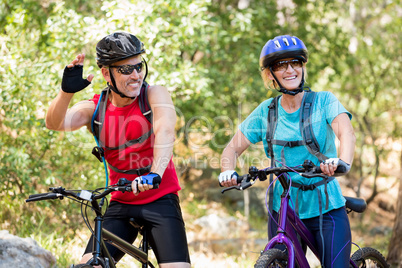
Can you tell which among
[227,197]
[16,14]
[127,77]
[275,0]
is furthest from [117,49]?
[227,197]

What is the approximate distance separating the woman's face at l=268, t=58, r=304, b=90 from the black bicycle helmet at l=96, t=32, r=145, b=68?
109 centimetres

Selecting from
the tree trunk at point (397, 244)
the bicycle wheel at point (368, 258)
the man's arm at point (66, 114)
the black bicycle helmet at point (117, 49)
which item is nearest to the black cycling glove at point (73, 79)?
the man's arm at point (66, 114)

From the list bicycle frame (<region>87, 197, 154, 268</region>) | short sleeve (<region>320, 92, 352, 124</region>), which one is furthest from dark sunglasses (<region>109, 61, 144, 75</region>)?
short sleeve (<region>320, 92, 352, 124</region>)

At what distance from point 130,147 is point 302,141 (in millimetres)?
1231

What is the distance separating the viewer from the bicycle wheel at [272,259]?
10.9 feet

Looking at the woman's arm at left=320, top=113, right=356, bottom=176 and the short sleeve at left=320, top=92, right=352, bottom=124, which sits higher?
the short sleeve at left=320, top=92, right=352, bottom=124

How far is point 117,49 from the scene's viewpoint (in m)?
3.56

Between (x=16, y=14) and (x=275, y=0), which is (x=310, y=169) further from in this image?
A: (x=275, y=0)

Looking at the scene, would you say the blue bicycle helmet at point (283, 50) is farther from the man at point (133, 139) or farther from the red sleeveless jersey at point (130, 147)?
the red sleeveless jersey at point (130, 147)

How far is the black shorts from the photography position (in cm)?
354

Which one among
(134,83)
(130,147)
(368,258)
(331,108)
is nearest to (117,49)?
(134,83)

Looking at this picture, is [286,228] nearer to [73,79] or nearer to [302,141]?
[302,141]

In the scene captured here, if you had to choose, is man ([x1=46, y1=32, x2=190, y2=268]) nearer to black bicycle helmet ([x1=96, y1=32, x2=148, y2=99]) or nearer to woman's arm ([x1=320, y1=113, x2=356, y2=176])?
black bicycle helmet ([x1=96, y1=32, x2=148, y2=99])

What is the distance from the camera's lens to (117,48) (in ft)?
11.7
